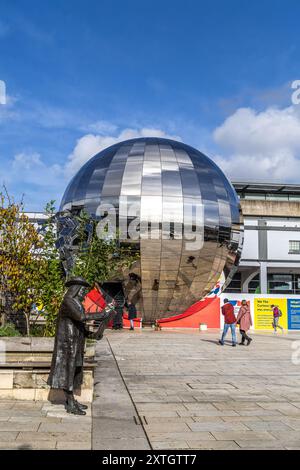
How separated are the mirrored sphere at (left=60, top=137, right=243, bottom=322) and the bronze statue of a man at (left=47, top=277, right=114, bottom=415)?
10.8 metres

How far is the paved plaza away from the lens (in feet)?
16.4

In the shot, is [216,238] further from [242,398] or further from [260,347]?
[242,398]

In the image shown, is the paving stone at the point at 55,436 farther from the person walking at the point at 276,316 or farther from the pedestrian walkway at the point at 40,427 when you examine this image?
the person walking at the point at 276,316

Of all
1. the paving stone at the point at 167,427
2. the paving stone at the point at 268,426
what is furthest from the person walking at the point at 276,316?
the paving stone at the point at 167,427

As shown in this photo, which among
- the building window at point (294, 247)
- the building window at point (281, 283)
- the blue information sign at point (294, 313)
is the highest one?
the building window at point (294, 247)

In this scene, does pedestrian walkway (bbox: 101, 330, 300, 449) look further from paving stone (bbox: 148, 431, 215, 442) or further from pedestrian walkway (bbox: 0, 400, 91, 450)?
pedestrian walkway (bbox: 0, 400, 91, 450)

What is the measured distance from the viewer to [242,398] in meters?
7.47

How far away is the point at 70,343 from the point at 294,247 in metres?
32.8

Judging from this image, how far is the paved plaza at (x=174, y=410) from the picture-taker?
5004 mm

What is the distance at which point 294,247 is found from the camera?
36.7 metres

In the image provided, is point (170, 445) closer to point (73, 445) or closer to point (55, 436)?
point (73, 445)

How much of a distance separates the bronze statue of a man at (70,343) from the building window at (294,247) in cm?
3220
